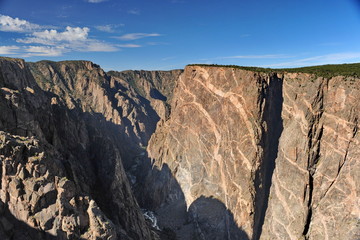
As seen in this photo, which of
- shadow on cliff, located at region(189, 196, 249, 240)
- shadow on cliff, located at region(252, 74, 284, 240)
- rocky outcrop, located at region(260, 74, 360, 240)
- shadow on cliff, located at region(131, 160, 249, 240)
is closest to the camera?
rocky outcrop, located at region(260, 74, 360, 240)

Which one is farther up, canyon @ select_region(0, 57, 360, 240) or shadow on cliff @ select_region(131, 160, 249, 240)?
canyon @ select_region(0, 57, 360, 240)

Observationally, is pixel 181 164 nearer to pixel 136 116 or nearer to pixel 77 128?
pixel 77 128

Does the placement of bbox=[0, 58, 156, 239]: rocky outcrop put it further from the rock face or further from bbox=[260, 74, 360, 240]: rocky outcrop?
bbox=[260, 74, 360, 240]: rocky outcrop

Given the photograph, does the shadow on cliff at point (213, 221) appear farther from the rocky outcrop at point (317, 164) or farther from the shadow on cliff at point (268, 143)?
the rocky outcrop at point (317, 164)

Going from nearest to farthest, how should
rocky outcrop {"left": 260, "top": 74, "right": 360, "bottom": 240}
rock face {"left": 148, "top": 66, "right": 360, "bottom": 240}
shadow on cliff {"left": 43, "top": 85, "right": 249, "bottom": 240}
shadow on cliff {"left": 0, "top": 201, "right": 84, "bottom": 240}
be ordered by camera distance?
shadow on cliff {"left": 0, "top": 201, "right": 84, "bottom": 240}
rocky outcrop {"left": 260, "top": 74, "right": 360, "bottom": 240}
rock face {"left": 148, "top": 66, "right": 360, "bottom": 240}
shadow on cliff {"left": 43, "top": 85, "right": 249, "bottom": 240}

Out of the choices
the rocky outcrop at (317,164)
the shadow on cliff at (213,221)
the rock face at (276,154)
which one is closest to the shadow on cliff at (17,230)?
the shadow on cliff at (213,221)

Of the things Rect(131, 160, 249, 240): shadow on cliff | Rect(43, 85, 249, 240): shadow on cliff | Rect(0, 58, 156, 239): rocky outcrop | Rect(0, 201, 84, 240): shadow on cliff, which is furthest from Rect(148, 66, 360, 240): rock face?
Rect(0, 201, 84, 240): shadow on cliff

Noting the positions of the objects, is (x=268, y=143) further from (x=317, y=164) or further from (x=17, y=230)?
(x=17, y=230)
